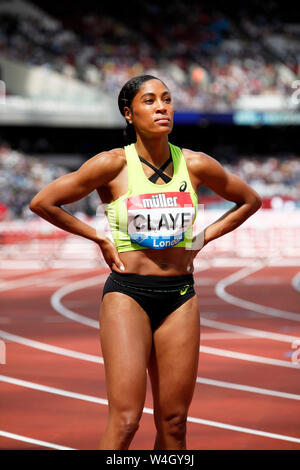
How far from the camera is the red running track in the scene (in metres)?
5.75

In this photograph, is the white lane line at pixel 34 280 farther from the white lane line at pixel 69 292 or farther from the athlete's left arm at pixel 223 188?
the athlete's left arm at pixel 223 188

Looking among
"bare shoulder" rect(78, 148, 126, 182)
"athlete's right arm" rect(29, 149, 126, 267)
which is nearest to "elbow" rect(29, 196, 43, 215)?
"athlete's right arm" rect(29, 149, 126, 267)

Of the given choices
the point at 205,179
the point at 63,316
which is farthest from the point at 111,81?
the point at 205,179

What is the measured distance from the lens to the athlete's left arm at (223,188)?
4059 mm

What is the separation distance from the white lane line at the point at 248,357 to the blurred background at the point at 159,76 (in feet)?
71.1

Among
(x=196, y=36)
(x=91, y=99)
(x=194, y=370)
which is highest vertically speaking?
(x=196, y=36)

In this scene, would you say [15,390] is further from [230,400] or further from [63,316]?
[63,316]

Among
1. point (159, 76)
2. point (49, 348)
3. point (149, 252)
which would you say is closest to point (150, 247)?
point (149, 252)

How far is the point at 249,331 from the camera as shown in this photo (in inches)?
390

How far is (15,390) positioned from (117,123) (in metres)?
32.1

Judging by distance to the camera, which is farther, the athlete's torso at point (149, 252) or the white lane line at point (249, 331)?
the white lane line at point (249, 331)

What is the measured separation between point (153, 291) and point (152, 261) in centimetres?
14

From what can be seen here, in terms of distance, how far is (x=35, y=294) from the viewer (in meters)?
14.0

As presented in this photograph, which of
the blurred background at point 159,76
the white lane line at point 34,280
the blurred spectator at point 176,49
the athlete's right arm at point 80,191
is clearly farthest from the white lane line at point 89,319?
the blurred spectator at point 176,49
